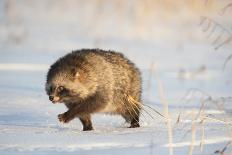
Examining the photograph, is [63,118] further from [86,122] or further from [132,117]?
[132,117]

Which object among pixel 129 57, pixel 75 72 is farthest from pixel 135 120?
pixel 129 57

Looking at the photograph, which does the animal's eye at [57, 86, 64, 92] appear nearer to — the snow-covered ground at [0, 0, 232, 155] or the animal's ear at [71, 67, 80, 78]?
the animal's ear at [71, 67, 80, 78]

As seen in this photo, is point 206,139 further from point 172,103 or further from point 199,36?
point 199,36

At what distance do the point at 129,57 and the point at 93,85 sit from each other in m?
7.85

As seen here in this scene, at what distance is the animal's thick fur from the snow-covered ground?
20 centimetres

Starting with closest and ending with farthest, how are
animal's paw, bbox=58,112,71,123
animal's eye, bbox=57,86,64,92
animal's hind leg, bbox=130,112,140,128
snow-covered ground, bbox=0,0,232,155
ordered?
1. snow-covered ground, bbox=0,0,232,155
2. animal's paw, bbox=58,112,71,123
3. animal's eye, bbox=57,86,64,92
4. animal's hind leg, bbox=130,112,140,128

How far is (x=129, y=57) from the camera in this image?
14.8 meters

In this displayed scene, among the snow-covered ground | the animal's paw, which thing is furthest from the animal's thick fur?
the snow-covered ground

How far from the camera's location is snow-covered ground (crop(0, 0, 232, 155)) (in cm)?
500

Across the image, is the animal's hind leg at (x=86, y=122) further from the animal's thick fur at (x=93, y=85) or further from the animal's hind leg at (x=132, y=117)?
the animal's hind leg at (x=132, y=117)

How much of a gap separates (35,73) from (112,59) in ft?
15.7

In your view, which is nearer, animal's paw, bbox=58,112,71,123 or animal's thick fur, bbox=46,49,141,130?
animal's paw, bbox=58,112,71,123

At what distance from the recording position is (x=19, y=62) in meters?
13.3

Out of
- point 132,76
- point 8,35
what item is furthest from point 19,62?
point 132,76
